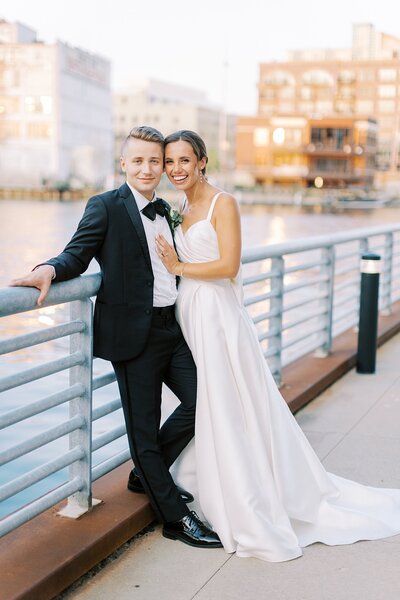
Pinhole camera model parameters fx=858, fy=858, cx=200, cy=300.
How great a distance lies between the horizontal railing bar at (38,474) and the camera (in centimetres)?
316

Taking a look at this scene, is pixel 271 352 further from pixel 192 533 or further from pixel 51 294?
pixel 51 294

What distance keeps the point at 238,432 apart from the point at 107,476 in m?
0.87

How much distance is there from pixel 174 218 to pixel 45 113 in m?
126

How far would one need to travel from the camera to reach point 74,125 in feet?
426

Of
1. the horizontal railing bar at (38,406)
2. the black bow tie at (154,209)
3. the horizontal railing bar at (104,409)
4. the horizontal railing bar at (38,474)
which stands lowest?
the horizontal railing bar at (38,474)

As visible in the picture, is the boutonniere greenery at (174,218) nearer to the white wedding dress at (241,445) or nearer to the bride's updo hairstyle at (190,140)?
the white wedding dress at (241,445)

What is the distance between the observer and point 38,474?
11.0 feet

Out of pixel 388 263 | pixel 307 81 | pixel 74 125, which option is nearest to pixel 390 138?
pixel 307 81

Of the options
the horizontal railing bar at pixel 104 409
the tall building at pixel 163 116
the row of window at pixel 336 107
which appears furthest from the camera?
the tall building at pixel 163 116

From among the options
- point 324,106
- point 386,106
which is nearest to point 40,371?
point 324,106

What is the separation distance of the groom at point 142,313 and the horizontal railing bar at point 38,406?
0.19m

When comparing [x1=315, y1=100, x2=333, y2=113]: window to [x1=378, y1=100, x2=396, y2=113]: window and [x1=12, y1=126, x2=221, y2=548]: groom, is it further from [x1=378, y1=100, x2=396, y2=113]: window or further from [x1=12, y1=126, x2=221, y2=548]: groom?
[x1=12, y1=126, x2=221, y2=548]: groom

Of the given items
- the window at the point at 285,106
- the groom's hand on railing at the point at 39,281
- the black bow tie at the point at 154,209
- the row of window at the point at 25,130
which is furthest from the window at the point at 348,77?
the groom's hand on railing at the point at 39,281

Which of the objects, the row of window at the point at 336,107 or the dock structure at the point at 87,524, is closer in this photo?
the dock structure at the point at 87,524
